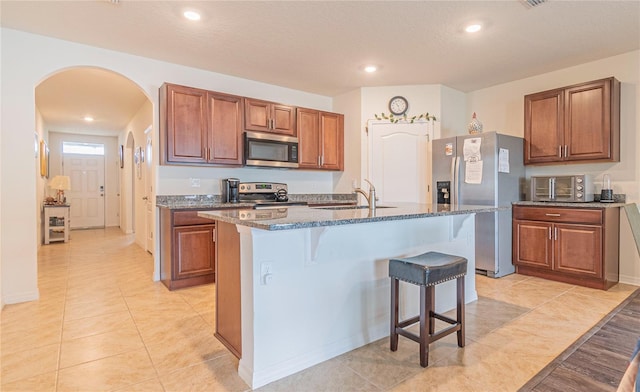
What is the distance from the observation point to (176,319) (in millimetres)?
2654

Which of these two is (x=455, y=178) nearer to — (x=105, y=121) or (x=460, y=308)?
(x=460, y=308)

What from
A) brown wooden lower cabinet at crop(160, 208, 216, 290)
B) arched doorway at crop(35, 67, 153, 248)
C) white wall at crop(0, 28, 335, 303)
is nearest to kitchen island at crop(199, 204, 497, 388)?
brown wooden lower cabinet at crop(160, 208, 216, 290)

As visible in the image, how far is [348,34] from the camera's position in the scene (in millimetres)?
3170

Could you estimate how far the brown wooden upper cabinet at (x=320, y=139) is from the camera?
15.5 ft

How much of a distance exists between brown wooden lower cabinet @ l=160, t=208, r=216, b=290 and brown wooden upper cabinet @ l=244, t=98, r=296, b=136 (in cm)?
141

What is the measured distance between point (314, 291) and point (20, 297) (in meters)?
2.98

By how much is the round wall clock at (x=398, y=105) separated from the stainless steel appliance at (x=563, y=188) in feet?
6.26

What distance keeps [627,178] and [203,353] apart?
4625mm

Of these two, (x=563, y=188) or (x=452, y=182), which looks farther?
(x=452, y=182)

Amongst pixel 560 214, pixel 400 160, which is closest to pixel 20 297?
pixel 400 160

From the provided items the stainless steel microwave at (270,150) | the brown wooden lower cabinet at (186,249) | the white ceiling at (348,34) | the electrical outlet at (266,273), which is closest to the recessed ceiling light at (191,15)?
the white ceiling at (348,34)

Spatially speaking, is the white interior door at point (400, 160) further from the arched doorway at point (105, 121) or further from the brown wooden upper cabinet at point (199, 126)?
the arched doorway at point (105, 121)

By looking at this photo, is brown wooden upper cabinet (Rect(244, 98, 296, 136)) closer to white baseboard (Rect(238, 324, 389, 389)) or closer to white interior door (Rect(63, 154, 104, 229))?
white baseboard (Rect(238, 324, 389, 389))

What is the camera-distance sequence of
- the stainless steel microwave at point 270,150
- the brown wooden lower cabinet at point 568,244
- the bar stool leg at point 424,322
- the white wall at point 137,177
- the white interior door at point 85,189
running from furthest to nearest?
the white interior door at point 85,189 → the white wall at point 137,177 → the stainless steel microwave at point 270,150 → the brown wooden lower cabinet at point 568,244 → the bar stool leg at point 424,322
